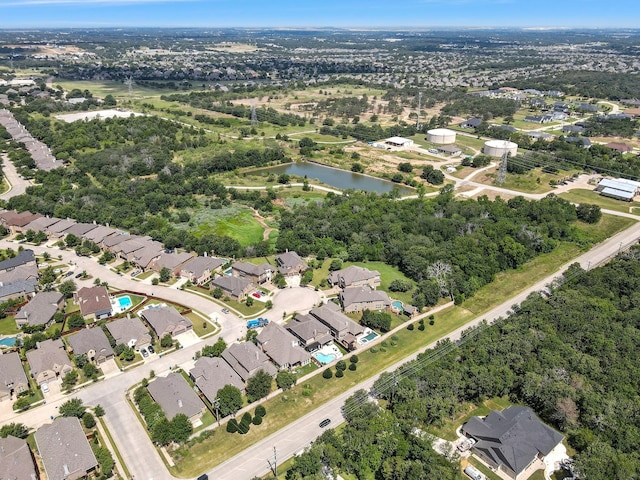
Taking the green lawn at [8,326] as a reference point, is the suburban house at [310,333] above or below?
above

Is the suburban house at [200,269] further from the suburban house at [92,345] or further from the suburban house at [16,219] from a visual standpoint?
the suburban house at [16,219]

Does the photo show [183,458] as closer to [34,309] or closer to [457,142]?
[34,309]

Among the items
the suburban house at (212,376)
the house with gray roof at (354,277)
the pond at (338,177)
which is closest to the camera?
the suburban house at (212,376)

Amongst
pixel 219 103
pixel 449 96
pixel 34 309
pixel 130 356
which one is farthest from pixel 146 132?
pixel 449 96

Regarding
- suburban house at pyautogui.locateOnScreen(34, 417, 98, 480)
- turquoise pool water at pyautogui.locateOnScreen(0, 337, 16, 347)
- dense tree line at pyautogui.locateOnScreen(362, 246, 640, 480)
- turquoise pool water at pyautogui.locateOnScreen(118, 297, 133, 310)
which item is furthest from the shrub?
turquoise pool water at pyautogui.locateOnScreen(0, 337, 16, 347)

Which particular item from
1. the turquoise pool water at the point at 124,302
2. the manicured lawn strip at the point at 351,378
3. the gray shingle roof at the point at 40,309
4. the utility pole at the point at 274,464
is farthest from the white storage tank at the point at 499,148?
the gray shingle roof at the point at 40,309
